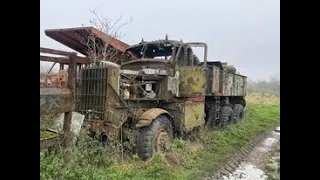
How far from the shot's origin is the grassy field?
2625mm

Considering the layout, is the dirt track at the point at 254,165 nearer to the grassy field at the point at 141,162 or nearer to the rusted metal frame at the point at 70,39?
the grassy field at the point at 141,162

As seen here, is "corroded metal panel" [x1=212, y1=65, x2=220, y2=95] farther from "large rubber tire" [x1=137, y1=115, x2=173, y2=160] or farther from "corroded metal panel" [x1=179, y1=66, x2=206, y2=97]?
"large rubber tire" [x1=137, y1=115, x2=173, y2=160]

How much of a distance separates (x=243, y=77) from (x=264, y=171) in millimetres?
4090

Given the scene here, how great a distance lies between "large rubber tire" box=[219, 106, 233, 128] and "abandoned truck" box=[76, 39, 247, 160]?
5 centimetres

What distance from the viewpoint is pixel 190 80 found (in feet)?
14.7

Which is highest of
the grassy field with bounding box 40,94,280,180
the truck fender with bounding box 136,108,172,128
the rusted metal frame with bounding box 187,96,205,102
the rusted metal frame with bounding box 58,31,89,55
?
the rusted metal frame with bounding box 58,31,89,55

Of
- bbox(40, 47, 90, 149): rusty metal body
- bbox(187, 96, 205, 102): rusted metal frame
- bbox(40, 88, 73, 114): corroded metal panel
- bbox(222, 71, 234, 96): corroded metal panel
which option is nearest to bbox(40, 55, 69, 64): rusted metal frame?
bbox(40, 47, 90, 149): rusty metal body

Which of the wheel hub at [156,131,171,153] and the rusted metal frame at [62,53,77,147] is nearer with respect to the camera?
the rusted metal frame at [62,53,77,147]

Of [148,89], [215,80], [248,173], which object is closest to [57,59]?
[148,89]

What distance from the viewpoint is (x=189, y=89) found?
4469 millimetres

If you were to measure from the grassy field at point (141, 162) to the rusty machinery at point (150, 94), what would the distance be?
178 mm

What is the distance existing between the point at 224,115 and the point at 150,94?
89.3 inches
